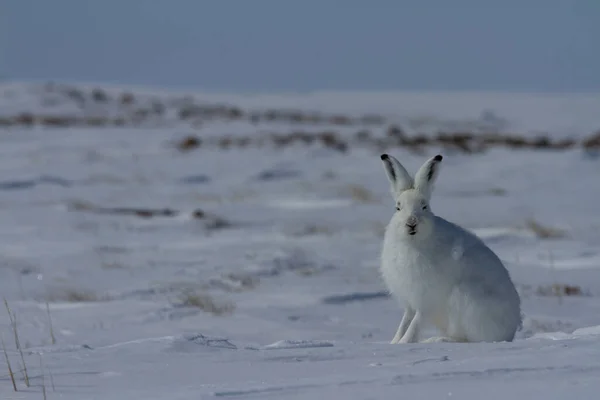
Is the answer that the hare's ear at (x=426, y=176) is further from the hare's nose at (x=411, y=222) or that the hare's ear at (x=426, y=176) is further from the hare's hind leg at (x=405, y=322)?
the hare's hind leg at (x=405, y=322)

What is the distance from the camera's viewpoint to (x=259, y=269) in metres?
8.90

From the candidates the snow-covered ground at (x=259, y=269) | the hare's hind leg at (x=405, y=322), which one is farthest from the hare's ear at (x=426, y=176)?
the snow-covered ground at (x=259, y=269)

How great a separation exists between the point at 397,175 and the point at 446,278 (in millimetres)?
588

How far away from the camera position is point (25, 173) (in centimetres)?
1708

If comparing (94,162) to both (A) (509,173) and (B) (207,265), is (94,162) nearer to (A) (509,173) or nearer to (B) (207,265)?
(A) (509,173)

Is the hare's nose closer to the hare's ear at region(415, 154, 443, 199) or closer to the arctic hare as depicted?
the arctic hare

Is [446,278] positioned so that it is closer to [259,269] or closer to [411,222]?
[411,222]

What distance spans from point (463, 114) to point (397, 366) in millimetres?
49017

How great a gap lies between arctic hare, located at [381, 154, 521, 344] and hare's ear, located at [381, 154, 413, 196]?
125 mm

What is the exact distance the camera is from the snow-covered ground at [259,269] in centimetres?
358

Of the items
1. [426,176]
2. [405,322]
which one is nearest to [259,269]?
[405,322]

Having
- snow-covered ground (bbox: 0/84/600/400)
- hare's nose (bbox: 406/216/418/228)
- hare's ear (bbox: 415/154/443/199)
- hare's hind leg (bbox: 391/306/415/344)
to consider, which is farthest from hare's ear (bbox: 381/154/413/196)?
snow-covered ground (bbox: 0/84/600/400)

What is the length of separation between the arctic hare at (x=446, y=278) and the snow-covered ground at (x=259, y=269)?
0.30 meters

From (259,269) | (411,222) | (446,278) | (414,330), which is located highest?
(411,222)
